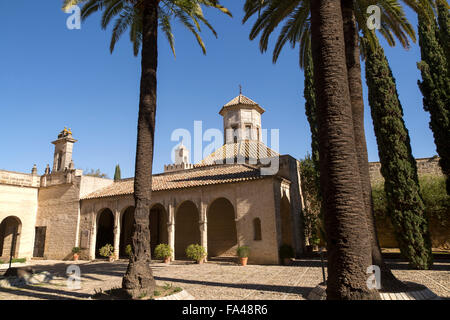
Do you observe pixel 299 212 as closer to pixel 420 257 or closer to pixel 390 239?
pixel 390 239

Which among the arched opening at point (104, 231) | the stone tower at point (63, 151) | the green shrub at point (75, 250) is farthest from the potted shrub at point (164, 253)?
the stone tower at point (63, 151)

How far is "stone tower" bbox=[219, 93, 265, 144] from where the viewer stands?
28.1m

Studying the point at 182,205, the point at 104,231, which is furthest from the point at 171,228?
the point at 104,231

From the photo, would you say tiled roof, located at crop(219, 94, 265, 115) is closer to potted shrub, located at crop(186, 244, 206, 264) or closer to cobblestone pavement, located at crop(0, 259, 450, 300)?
potted shrub, located at crop(186, 244, 206, 264)

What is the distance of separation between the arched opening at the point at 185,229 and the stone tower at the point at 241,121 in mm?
9338

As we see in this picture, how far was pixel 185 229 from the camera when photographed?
2191 centimetres

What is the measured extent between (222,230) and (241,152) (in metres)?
8.67

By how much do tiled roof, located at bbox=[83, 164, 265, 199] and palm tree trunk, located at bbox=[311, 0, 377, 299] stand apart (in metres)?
11.5

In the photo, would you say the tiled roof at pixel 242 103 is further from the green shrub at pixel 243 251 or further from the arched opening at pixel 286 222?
the green shrub at pixel 243 251

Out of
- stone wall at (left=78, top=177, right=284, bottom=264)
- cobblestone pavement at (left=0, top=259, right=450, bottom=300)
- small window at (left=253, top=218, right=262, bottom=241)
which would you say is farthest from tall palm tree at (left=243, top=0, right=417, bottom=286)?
small window at (left=253, top=218, right=262, bottom=241)

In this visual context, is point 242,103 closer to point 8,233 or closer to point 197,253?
point 197,253

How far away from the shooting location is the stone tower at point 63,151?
2552 centimetres
